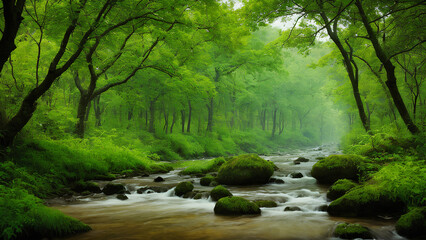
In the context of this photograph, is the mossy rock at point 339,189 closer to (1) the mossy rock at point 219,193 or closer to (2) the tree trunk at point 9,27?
(1) the mossy rock at point 219,193

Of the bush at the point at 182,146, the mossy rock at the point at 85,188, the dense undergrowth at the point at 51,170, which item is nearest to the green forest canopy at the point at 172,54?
the dense undergrowth at the point at 51,170

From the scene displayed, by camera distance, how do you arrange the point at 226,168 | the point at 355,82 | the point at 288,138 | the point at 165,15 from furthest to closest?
1. the point at 288,138
2. the point at 355,82
3. the point at 226,168
4. the point at 165,15

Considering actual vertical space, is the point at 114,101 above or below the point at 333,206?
above

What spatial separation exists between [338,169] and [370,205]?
12.3 ft

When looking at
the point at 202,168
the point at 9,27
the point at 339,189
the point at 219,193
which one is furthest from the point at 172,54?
the point at 339,189

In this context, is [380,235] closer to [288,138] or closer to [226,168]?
[226,168]

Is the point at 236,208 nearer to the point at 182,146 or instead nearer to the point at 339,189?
the point at 339,189

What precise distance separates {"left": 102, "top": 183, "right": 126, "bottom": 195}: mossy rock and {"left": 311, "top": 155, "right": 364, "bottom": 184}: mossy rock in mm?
7336

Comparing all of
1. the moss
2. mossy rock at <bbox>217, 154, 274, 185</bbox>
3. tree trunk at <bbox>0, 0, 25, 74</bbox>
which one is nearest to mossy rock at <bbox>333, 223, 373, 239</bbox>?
mossy rock at <bbox>217, 154, 274, 185</bbox>

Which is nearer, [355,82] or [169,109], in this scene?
[355,82]

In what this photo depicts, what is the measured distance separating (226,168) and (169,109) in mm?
19515

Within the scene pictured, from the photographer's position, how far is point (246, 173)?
1020cm

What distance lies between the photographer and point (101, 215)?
627cm

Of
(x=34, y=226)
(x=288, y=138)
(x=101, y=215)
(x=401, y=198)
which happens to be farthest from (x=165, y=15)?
(x=288, y=138)
